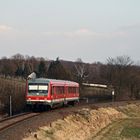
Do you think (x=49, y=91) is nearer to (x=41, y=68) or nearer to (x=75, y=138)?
(x=75, y=138)

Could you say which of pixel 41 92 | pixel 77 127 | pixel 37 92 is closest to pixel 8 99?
pixel 37 92

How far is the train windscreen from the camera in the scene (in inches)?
1455

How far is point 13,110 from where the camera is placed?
39.5m

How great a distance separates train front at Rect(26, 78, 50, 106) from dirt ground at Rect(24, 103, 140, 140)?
3372mm

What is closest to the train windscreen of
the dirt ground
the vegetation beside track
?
the vegetation beside track

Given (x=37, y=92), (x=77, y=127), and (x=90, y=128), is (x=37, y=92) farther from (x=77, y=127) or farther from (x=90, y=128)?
(x=77, y=127)

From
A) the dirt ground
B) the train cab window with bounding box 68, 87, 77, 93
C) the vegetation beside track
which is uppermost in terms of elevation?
the train cab window with bounding box 68, 87, 77, 93

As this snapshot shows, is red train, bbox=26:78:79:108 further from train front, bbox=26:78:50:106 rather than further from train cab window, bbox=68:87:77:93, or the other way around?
train cab window, bbox=68:87:77:93

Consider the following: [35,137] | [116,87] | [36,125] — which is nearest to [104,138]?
[36,125]

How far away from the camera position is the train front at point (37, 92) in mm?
36594

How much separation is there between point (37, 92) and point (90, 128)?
7596mm

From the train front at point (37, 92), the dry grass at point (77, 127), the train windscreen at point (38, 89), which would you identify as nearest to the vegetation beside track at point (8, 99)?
the train front at point (37, 92)

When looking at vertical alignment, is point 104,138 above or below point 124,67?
below

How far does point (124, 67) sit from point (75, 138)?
3177 inches
